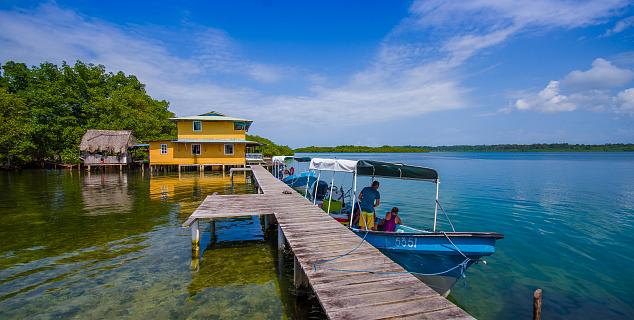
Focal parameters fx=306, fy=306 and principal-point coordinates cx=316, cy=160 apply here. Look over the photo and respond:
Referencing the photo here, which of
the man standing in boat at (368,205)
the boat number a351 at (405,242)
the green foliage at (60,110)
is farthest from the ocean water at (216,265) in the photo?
the green foliage at (60,110)

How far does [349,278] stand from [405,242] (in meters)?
3.28

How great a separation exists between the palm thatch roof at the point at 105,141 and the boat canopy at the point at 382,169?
122 feet

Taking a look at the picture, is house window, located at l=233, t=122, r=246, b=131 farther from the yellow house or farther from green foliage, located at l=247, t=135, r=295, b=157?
green foliage, located at l=247, t=135, r=295, b=157

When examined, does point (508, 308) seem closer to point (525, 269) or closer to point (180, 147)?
point (525, 269)

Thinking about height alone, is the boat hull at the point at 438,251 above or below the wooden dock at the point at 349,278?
A: below

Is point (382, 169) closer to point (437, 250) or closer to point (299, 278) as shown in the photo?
point (437, 250)

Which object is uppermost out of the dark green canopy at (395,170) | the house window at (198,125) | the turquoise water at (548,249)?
the house window at (198,125)

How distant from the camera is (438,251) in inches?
301

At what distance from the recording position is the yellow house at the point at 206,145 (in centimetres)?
3666

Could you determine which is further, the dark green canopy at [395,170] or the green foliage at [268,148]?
the green foliage at [268,148]

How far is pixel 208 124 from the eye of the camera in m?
36.8

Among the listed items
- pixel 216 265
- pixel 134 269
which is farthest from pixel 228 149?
pixel 134 269

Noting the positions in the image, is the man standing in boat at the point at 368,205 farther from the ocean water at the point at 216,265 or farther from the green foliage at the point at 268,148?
the green foliage at the point at 268,148

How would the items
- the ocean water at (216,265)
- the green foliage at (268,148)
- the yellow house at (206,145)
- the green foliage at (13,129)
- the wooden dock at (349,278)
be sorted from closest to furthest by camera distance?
the wooden dock at (349,278) → the ocean water at (216,265) → the green foliage at (13,129) → the yellow house at (206,145) → the green foliage at (268,148)
